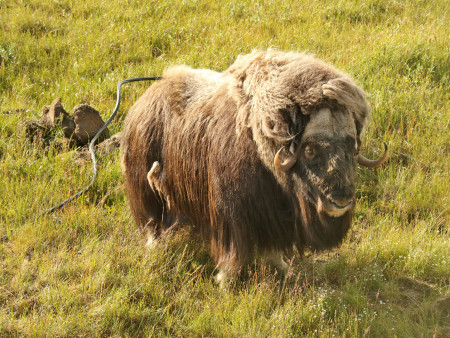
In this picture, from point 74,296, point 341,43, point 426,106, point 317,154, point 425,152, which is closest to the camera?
point 317,154

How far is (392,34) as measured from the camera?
6465 mm

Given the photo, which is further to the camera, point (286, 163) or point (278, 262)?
point (278, 262)

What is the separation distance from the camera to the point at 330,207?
8.85 ft

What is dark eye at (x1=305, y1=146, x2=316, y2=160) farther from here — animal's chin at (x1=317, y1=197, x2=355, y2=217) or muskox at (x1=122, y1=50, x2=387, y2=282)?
animal's chin at (x1=317, y1=197, x2=355, y2=217)

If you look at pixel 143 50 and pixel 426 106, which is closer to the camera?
pixel 426 106

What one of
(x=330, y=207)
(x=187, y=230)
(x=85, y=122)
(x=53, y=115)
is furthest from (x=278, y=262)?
(x=53, y=115)

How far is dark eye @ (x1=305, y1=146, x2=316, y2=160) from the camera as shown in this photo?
2.73 meters

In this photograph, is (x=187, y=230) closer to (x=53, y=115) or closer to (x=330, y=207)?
(x=330, y=207)

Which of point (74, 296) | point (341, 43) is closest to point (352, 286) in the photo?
point (74, 296)

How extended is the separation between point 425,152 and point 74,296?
3254 millimetres

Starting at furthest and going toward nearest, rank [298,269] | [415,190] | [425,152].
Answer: [425,152], [415,190], [298,269]

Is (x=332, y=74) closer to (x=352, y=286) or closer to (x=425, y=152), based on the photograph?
(x=352, y=286)

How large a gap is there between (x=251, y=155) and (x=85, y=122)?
239cm

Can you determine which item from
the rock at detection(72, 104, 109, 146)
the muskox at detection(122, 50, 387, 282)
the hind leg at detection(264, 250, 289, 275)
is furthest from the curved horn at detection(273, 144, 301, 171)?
the rock at detection(72, 104, 109, 146)
